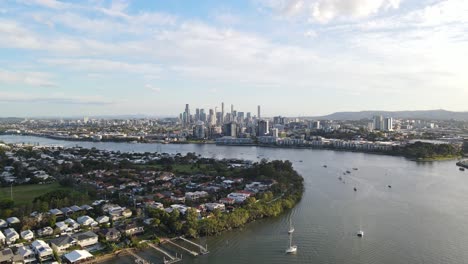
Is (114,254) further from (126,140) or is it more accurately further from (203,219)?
(126,140)

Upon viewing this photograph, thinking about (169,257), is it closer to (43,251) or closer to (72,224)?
(43,251)

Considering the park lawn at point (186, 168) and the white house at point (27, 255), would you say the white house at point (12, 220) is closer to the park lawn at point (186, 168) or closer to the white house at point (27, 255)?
the white house at point (27, 255)

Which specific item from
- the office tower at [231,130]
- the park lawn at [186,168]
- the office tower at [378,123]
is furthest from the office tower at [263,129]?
the park lawn at [186,168]

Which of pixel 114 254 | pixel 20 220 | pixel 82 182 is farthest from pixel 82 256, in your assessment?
pixel 82 182

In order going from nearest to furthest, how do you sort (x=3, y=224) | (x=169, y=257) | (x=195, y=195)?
1. (x=169, y=257)
2. (x=3, y=224)
3. (x=195, y=195)

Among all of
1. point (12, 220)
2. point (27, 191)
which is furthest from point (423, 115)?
point (12, 220)

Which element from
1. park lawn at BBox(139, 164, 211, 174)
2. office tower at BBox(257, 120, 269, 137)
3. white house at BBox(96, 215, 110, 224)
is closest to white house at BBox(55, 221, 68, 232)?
white house at BBox(96, 215, 110, 224)
